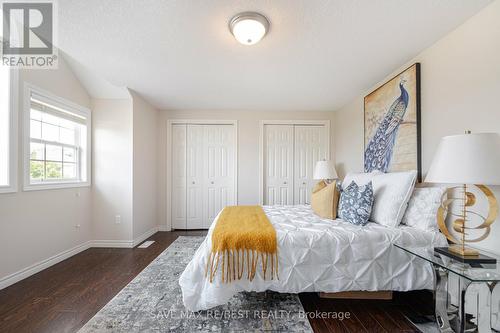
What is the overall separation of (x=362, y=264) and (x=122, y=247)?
3111mm

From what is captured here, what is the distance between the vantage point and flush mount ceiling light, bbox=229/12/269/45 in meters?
1.51

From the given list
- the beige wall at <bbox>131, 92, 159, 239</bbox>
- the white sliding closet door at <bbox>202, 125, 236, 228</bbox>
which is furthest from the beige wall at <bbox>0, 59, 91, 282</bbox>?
the white sliding closet door at <bbox>202, 125, 236, 228</bbox>

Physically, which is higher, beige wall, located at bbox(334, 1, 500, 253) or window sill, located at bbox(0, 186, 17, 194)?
beige wall, located at bbox(334, 1, 500, 253)

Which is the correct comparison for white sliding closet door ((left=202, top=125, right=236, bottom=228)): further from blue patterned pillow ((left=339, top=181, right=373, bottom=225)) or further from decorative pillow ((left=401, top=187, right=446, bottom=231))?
decorative pillow ((left=401, top=187, right=446, bottom=231))

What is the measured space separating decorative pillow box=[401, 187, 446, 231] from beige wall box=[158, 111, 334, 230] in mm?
2122

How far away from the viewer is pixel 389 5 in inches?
55.6

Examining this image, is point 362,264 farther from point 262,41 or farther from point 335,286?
point 262,41

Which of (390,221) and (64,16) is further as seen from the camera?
(390,221)

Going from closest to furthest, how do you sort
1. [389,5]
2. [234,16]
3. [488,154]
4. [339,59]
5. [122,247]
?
1. [488,154]
2. [389,5]
3. [234,16]
4. [339,59]
5. [122,247]

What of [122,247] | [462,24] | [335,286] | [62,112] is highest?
[462,24]

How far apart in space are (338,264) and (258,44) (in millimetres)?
2003

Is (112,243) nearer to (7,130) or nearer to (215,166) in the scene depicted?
(7,130)

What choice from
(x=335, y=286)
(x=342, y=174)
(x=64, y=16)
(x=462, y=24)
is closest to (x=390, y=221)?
(x=335, y=286)

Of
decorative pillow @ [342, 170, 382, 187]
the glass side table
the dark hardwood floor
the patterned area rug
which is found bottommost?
Answer: the dark hardwood floor
